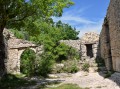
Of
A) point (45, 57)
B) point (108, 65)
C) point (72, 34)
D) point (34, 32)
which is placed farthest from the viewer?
point (72, 34)

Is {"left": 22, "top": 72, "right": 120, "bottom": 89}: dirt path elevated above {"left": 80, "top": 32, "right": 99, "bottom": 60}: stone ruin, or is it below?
below

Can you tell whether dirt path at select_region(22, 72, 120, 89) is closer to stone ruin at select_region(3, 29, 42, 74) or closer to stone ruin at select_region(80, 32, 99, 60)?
stone ruin at select_region(3, 29, 42, 74)

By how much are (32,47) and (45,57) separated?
479 cm

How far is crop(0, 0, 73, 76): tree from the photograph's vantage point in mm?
12359

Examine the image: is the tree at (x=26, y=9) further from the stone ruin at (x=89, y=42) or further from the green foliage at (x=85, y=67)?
the stone ruin at (x=89, y=42)

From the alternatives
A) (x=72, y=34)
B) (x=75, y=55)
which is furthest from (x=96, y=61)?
(x=72, y=34)

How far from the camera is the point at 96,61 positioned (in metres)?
23.0

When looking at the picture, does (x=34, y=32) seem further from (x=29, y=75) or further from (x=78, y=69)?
(x=78, y=69)

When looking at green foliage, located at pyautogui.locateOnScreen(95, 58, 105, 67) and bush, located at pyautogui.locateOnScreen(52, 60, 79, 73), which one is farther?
green foliage, located at pyautogui.locateOnScreen(95, 58, 105, 67)

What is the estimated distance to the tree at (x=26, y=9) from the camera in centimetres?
1236

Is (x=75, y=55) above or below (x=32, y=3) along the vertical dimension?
below

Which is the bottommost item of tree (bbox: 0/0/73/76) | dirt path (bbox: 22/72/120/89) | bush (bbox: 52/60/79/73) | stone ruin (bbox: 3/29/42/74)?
dirt path (bbox: 22/72/120/89)

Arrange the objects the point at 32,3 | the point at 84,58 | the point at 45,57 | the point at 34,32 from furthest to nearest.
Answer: the point at 84,58 < the point at 45,57 < the point at 34,32 < the point at 32,3

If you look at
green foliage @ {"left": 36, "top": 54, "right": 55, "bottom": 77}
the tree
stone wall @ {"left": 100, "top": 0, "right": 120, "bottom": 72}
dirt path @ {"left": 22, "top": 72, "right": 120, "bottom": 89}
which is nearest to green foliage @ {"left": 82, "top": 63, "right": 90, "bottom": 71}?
stone wall @ {"left": 100, "top": 0, "right": 120, "bottom": 72}
